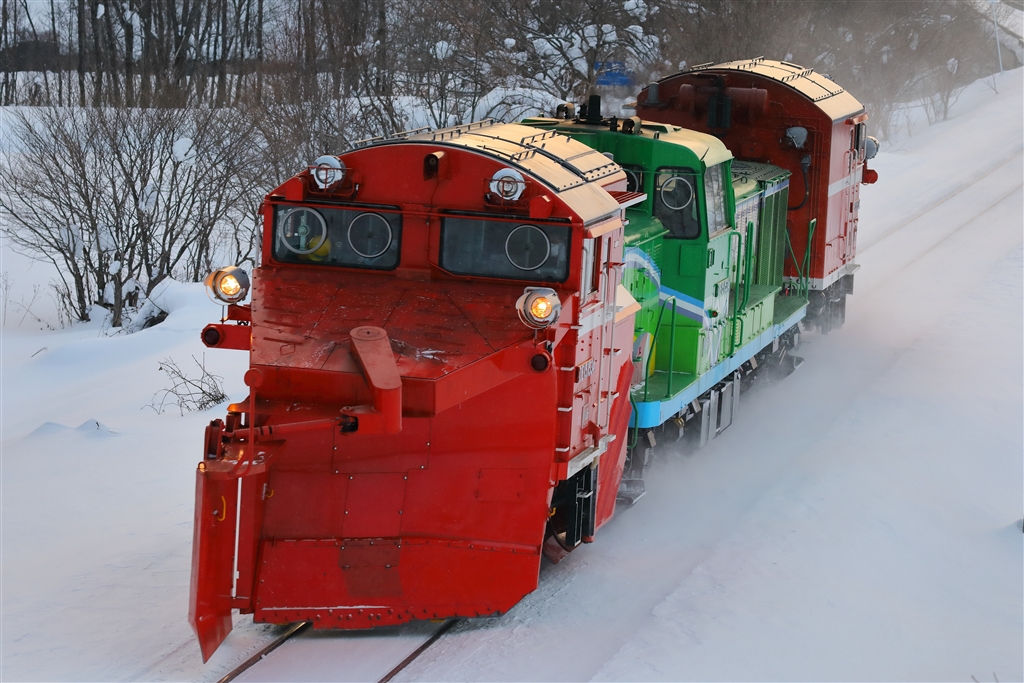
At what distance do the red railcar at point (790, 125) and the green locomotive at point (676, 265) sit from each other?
233 cm

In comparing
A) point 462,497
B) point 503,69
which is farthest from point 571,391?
point 503,69

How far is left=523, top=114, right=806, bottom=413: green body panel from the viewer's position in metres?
10.0

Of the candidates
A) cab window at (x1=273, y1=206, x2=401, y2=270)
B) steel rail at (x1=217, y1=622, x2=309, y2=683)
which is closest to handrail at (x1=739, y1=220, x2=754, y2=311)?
cab window at (x1=273, y1=206, x2=401, y2=270)

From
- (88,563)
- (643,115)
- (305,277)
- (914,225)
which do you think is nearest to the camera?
(305,277)

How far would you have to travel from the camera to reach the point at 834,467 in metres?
11.1

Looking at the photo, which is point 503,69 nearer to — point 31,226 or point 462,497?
point 31,226

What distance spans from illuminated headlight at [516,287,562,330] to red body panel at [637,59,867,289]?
756 cm

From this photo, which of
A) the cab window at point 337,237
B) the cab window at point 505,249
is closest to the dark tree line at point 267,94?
the cab window at point 337,237

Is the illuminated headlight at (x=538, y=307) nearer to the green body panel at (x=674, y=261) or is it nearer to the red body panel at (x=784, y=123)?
the green body panel at (x=674, y=261)

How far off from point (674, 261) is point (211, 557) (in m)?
5.40

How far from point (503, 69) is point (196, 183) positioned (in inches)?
281

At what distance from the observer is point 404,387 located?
6.45m

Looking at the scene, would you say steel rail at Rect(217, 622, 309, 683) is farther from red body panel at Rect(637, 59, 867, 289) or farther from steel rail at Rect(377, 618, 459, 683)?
red body panel at Rect(637, 59, 867, 289)

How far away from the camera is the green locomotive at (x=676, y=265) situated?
998 centimetres
